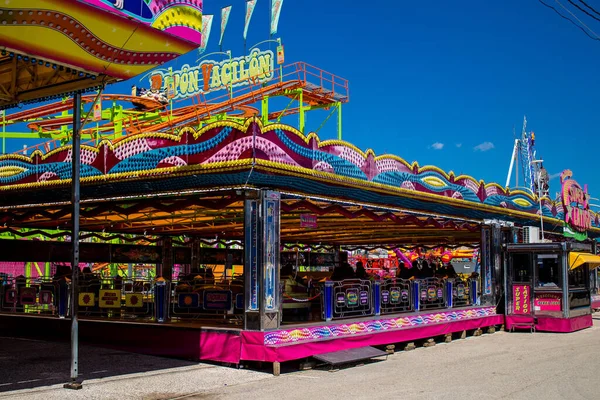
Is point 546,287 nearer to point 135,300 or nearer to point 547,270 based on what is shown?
point 547,270

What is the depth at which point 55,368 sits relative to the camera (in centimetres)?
1198

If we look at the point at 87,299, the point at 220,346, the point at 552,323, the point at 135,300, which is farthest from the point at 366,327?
the point at 552,323

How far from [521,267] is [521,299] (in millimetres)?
1011

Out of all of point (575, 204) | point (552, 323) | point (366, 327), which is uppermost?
point (575, 204)

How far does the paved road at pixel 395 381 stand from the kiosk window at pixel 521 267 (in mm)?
5720

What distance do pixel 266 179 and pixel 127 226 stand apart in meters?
10.5

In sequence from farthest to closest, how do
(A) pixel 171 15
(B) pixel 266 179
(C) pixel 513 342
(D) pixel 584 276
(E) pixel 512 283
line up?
1. (D) pixel 584 276
2. (E) pixel 512 283
3. (C) pixel 513 342
4. (B) pixel 266 179
5. (A) pixel 171 15

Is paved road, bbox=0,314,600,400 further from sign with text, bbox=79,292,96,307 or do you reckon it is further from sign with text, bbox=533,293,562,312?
sign with text, bbox=533,293,562,312

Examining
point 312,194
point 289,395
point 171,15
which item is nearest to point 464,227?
point 312,194

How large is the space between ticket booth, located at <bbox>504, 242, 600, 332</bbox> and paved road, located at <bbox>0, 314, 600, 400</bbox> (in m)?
5.03

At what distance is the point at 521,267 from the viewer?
20.7 meters

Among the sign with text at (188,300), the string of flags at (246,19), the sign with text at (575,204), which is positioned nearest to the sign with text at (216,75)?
the string of flags at (246,19)

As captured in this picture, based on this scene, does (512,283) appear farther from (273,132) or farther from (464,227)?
(273,132)

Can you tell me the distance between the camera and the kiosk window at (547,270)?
2005cm
